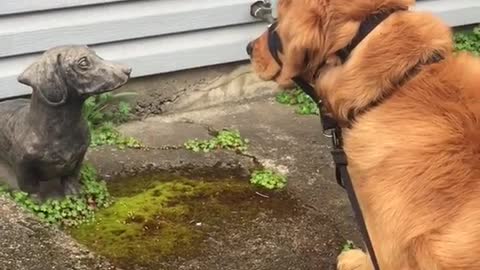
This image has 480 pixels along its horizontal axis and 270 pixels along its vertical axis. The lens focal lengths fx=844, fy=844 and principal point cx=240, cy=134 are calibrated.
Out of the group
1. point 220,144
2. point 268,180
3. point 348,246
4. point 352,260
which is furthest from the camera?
point 220,144

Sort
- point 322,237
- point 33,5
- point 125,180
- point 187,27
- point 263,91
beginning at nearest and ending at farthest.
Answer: point 322,237, point 125,180, point 33,5, point 187,27, point 263,91

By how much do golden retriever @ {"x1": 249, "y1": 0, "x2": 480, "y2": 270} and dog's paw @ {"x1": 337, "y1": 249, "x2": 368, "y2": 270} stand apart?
89 cm

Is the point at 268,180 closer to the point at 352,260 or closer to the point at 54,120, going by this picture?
the point at 352,260

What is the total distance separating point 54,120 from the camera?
4.34 m

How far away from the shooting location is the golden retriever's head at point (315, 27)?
3.13m

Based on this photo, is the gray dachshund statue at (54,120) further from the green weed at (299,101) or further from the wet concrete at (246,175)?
the green weed at (299,101)

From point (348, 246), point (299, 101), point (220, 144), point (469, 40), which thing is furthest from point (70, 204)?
point (469, 40)

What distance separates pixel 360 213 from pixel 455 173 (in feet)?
1.57

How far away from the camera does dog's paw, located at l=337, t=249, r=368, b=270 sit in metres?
4.15

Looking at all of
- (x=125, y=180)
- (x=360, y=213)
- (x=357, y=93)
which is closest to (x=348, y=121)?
(x=357, y=93)

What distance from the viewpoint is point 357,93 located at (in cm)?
316

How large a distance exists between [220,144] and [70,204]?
1.23 m

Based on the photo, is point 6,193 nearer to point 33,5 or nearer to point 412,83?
point 33,5

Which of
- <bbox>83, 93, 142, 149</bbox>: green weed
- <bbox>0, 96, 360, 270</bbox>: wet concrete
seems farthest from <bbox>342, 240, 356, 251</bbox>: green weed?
<bbox>83, 93, 142, 149</bbox>: green weed
